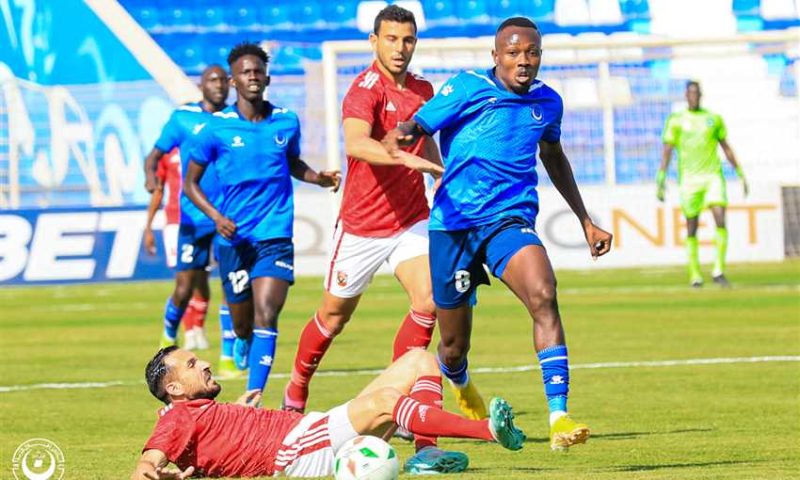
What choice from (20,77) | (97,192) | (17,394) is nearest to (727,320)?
(17,394)

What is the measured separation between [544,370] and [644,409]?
334 cm

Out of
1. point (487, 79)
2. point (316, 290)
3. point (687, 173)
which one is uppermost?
point (487, 79)

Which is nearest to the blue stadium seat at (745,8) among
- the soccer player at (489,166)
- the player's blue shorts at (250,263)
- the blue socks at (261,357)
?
the player's blue shorts at (250,263)

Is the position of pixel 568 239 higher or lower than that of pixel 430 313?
lower

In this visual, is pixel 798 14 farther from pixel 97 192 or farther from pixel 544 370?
pixel 544 370

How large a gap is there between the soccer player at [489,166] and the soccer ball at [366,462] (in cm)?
186

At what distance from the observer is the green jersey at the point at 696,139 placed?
25844mm

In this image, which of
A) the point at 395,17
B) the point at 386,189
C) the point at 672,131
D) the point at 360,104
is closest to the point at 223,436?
the point at 360,104

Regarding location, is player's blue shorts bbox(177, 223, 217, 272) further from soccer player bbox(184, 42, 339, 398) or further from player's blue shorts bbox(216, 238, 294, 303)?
soccer player bbox(184, 42, 339, 398)

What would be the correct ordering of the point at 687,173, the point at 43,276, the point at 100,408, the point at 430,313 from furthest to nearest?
the point at 43,276, the point at 687,173, the point at 100,408, the point at 430,313

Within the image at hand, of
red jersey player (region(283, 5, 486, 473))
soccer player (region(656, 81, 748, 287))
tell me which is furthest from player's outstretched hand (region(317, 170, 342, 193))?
soccer player (region(656, 81, 748, 287))

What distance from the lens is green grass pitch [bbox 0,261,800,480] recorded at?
9.48 metres

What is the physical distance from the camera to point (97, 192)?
35469 mm

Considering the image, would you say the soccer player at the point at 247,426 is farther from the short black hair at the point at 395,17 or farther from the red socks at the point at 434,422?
the short black hair at the point at 395,17
